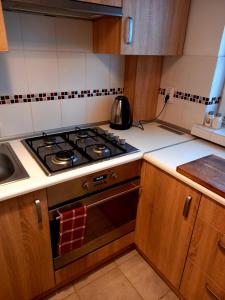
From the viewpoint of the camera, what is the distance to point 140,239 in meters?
1.56

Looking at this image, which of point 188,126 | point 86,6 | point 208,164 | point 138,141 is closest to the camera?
point 86,6

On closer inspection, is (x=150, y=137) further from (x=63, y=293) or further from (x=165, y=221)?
(x=63, y=293)

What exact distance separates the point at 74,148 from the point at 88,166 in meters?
0.23

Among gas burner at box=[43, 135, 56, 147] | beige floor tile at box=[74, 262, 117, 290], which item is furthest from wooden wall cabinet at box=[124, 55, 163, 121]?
beige floor tile at box=[74, 262, 117, 290]

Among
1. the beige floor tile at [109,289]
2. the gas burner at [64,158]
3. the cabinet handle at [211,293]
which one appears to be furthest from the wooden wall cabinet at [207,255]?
the gas burner at [64,158]

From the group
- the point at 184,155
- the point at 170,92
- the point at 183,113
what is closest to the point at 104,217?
the point at 184,155

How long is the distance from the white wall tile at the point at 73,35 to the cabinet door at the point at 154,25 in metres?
0.33

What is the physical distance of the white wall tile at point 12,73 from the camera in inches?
49.5

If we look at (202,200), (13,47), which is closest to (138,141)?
(202,200)

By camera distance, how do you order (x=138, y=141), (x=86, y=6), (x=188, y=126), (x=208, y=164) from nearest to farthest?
(x=86, y=6) → (x=208, y=164) → (x=138, y=141) → (x=188, y=126)

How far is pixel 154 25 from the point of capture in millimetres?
1334

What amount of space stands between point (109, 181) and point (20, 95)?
2.44ft

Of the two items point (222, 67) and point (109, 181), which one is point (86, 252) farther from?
point (222, 67)

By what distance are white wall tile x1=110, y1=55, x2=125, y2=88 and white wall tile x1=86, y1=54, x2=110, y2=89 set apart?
4 cm
